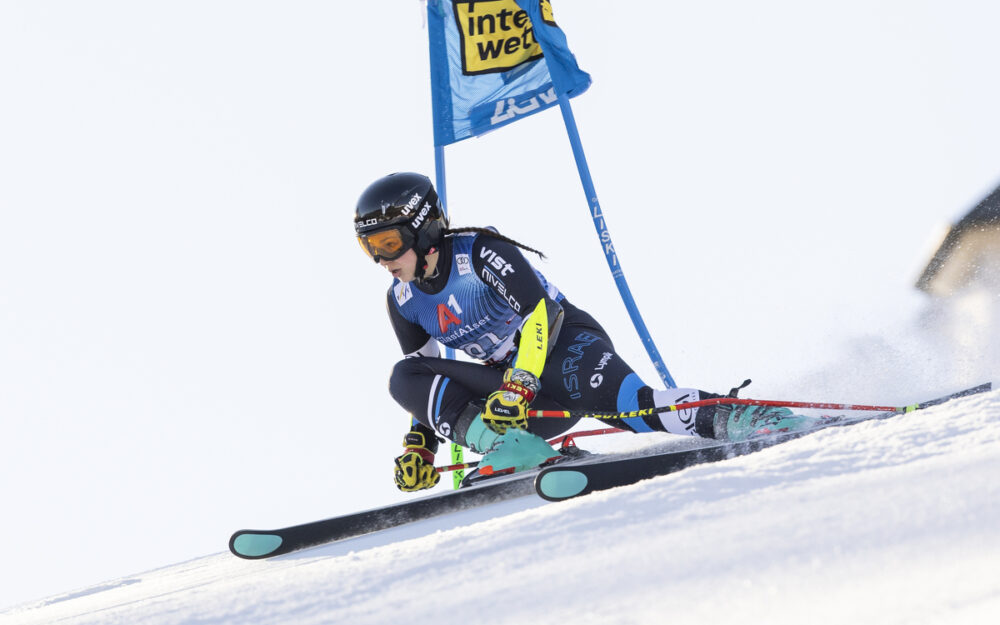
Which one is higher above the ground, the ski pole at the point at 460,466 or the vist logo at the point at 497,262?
the vist logo at the point at 497,262

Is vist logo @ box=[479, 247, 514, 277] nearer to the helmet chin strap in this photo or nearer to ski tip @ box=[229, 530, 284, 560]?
the helmet chin strap

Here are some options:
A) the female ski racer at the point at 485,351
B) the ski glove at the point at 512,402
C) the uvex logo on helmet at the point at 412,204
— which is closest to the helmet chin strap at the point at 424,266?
the female ski racer at the point at 485,351

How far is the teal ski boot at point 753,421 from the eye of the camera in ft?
11.8

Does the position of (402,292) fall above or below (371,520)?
above

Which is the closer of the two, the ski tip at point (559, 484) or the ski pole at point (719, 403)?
the ski tip at point (559, 484)

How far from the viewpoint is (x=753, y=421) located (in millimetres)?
3707

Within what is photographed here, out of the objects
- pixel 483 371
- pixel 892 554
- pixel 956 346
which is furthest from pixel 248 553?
pixel 956 346

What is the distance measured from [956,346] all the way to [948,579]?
486cm

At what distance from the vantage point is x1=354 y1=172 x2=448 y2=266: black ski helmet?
408cm

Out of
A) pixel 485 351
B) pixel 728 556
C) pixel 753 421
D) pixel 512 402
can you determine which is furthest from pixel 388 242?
pixel 728 556

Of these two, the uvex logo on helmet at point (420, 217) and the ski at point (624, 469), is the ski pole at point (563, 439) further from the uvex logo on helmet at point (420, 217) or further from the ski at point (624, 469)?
the uvex logo on helmet at point (420, 217)

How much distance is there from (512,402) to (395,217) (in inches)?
40.1

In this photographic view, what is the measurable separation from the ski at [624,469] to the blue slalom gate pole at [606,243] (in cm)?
267

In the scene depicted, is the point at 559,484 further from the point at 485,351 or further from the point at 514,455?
the point at 485,351
